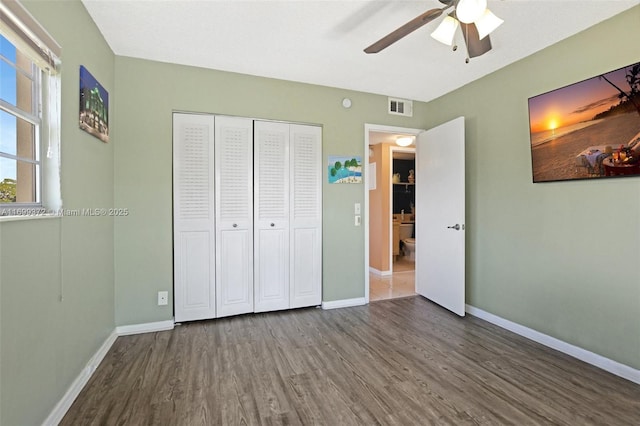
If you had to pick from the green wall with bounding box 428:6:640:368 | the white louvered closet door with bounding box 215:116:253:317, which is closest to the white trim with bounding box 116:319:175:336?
the white louvered closet door with bounding box 215:116:253:317

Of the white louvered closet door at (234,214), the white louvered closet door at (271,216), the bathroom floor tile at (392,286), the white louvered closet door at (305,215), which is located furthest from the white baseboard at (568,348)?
the white louvered closet door at (234,214)

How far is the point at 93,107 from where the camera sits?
2.22 meters

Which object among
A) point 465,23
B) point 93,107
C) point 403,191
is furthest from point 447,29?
point 403,191

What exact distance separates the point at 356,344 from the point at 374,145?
3.66 metres

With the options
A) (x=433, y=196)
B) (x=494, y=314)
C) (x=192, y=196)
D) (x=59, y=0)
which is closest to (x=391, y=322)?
(x=494, y=314)

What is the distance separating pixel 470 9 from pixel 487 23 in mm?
245

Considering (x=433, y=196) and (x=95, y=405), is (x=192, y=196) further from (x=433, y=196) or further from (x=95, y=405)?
(x=433, y=196)

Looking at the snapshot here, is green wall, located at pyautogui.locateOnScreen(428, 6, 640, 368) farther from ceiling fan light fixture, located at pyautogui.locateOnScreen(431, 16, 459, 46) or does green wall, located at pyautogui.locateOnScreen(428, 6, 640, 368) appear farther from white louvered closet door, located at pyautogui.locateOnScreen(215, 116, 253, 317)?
white louvered closet door, located at pyautogui.locateOnScreen(215, 116, 253, 317)

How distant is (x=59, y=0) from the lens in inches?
67.5

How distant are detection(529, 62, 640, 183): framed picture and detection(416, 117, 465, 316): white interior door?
72cm

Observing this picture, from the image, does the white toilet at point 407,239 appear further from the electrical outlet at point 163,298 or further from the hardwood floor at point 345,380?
the electrical outlet at point 163,298

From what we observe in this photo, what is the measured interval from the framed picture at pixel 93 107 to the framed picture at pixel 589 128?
3.54 meters

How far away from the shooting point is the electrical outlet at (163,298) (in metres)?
2.88

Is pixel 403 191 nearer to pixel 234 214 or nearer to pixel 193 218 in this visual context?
pixel 234 214
